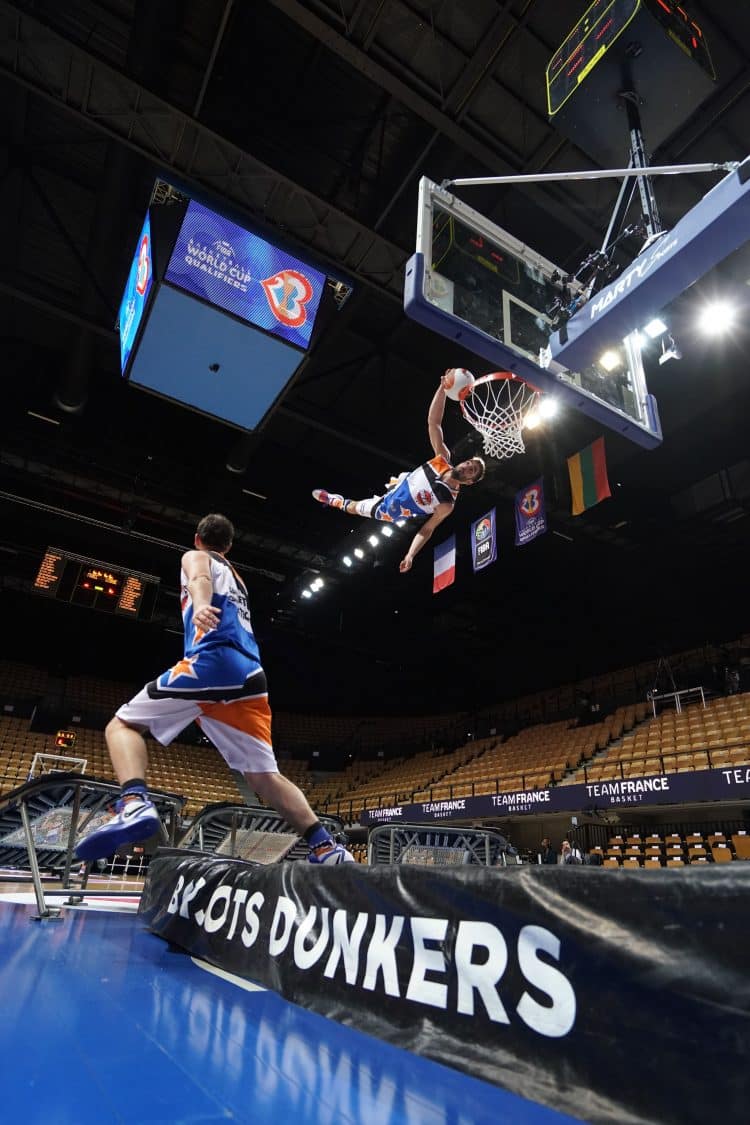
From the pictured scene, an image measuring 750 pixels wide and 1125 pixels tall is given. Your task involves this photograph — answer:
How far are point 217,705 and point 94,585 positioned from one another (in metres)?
11.5

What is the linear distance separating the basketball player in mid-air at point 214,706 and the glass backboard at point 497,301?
2.53m

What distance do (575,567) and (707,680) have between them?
4260mm

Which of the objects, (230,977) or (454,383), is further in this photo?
(454,383)

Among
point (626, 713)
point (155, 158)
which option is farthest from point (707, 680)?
point (155, 158)

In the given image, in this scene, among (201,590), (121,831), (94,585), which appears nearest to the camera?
(121,831)

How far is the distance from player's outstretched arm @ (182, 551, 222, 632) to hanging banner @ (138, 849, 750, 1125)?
940 millimetres

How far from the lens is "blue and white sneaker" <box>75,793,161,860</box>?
1.89 meters

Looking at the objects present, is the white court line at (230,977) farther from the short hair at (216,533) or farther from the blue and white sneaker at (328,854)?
the short hair at (216,533)

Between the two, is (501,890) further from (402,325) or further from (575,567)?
(575,567)

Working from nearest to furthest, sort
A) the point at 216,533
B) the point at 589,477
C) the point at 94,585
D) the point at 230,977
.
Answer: the point at 230,977 → the point at 216,533 → the point at 589,477 → the point at 94,585

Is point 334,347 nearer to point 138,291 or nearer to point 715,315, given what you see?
point 138,291

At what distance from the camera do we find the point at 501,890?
4.26 ft

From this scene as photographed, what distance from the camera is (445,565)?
1131 centimetres

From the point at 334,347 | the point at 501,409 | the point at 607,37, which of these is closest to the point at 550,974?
the point at 607,37
